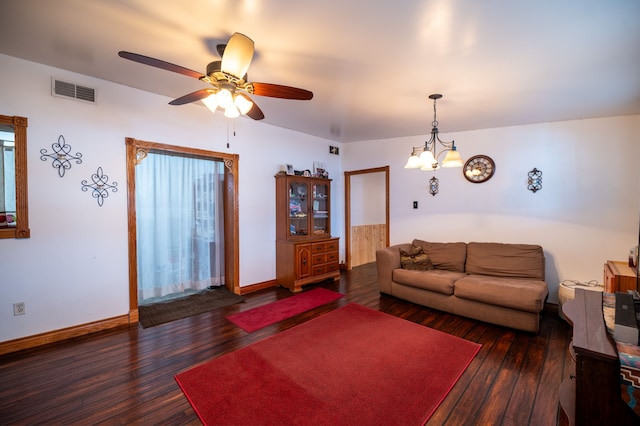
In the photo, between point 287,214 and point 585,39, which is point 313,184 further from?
point 585,39

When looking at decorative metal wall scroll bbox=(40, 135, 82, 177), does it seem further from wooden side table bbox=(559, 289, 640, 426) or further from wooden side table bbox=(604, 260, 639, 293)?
wooden side table bbox=(604, 260, 639, 293)

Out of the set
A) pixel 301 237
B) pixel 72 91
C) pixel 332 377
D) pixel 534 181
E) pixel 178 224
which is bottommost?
pixel 332 377

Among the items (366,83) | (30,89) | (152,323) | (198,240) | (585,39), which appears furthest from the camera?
(198,240)

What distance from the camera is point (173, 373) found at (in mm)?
2174

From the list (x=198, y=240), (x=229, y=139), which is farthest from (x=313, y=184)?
(x=198, y=240)

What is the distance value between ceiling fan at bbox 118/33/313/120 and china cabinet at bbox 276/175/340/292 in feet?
7.77

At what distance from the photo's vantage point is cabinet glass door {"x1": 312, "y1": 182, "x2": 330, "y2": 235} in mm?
4879

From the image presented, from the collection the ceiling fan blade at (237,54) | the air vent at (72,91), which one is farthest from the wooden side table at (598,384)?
the air vent at (72,91)

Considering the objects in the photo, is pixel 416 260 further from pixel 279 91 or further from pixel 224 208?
pixel 224 208

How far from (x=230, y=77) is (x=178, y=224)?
3.11m

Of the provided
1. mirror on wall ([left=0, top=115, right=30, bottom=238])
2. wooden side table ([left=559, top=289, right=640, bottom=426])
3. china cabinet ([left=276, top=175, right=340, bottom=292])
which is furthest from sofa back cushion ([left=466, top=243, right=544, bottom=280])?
mirror on wall ([left=0, top=115, right=30, bottom=238])

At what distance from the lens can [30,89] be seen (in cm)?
252

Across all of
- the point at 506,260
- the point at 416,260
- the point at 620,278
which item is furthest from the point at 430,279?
the point at 620,278

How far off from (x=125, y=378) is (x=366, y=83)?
3.38m
